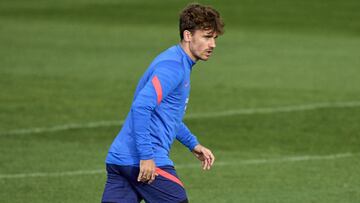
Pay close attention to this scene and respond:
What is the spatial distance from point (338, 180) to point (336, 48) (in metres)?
15.6

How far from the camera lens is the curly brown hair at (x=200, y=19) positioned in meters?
8.77

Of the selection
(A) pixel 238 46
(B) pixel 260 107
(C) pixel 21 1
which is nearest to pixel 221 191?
(B) pixel 260 107

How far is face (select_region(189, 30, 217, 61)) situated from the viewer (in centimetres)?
880

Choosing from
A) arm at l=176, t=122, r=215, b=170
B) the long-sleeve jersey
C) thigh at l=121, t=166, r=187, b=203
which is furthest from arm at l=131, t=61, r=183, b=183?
arm at l=176, t=122, r=215, b=170

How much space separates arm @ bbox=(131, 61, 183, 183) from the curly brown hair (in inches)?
17.9

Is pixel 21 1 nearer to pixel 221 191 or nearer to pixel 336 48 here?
pixel 336 48

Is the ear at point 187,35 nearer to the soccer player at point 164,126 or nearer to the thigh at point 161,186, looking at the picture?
the soccer player at point 164,126

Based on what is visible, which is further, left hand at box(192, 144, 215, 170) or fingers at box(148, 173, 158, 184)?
left hand at box(192, 144, 215, 170)

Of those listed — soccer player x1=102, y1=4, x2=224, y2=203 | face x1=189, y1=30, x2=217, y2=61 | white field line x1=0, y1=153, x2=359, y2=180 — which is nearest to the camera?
soccer player x1=102, y1=4, x2=224, y2=203

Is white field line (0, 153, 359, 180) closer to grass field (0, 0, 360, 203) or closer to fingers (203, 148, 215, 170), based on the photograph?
grass field (0, 0, 360, 203)

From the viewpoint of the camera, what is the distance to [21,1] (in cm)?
4141

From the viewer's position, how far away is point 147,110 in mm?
8477

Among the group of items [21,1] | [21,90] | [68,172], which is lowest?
[21,1]

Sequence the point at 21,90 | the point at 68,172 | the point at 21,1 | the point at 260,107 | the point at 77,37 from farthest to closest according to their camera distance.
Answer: the point at 21,1 → the point at 77,37 → the point at 21,90 → the point at 260,107 → the point at 68,172
